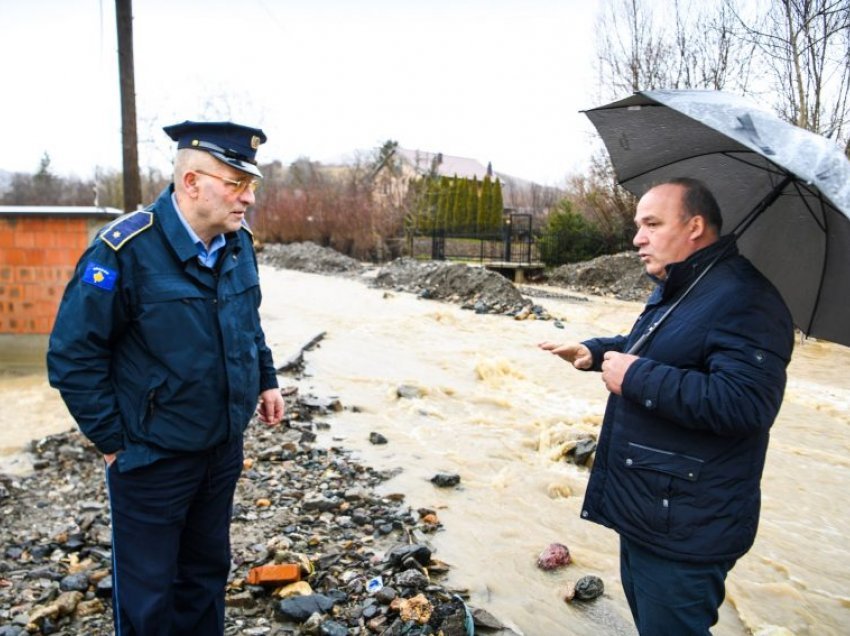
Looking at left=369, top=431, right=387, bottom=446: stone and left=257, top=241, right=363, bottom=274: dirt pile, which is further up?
left=257, top=241, right=363, bottom=274: dirt pile

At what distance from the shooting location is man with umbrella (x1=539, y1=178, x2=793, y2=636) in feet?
5.66

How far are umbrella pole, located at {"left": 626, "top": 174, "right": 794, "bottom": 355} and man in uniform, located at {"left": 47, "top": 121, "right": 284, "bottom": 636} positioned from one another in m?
1.33

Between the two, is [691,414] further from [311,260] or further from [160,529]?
[311,260]

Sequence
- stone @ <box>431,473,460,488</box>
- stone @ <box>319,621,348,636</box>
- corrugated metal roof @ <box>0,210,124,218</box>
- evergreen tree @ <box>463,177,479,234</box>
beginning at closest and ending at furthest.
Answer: stone @ <box>319,621,348,636</box>
stone @ <box>431,473,460,488</box>
corrugated metal roof @ <box>0,210,124,218</box>
evergreen tree @ <box>463,177,479,234</box>

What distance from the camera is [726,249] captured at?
74.7 inches

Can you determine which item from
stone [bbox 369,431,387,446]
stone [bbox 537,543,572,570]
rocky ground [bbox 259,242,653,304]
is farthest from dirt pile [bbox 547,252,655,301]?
stone [bbox 537,543,572,570]

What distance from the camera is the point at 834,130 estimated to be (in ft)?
48.6

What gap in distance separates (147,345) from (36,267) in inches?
292

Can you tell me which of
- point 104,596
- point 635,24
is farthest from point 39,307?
point 635,24

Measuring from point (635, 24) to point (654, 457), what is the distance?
23370mm

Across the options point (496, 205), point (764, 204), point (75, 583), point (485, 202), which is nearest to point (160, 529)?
point (75, 583)

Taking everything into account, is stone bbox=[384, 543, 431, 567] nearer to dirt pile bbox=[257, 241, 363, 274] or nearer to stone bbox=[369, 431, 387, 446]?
stone bbox=[369, 431, 387, 446]

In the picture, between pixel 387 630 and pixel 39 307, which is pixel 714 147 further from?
pixel 39 307

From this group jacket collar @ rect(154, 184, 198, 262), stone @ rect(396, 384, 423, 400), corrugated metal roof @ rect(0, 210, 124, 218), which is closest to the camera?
jacket collar @ rect(154, 184, 198, 262)
